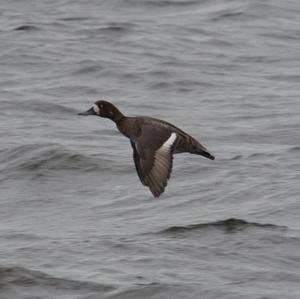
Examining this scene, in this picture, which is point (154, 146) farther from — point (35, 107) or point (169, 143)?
point (35, 107)

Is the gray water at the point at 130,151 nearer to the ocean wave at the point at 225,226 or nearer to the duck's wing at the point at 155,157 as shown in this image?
the ocean wave at the point at 225,226

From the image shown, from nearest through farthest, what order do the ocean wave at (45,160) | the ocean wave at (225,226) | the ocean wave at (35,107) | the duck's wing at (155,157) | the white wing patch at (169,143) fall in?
the duck's wing at (155,157)
the white wing patch at (169,143)
the ocean wave at (225,226)
the ocean wave at (45,160)
the ocean wave at (35,107)

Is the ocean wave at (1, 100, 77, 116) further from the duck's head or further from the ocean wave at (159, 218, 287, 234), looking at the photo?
the duck's head

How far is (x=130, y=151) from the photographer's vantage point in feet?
43.2

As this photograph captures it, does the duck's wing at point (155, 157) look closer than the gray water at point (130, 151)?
Yes

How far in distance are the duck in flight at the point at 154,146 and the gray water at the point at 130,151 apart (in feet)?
2.50

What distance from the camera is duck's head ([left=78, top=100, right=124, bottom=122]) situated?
998cm

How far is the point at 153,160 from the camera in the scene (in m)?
9.32

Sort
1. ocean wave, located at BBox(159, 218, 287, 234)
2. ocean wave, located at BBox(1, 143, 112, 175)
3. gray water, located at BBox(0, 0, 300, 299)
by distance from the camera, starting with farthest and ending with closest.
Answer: ocean wave, located at BBox(1, 143, 112, 175) < ocean wave, located at BBox(159, 218, 287, 234) < gray water, located at BBox(0, 0, 300, 299)

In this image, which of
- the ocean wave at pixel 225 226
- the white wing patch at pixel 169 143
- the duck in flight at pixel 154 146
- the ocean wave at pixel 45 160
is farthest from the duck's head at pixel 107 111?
the ocean wave at pixel 45 160

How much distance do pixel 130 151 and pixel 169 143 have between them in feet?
12.3

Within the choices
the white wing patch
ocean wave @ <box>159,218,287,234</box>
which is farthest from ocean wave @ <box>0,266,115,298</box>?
ocean wave @ <box>159,218,287,234</box>

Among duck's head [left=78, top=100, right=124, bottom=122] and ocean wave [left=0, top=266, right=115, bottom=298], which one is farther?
duck's head [left=78, top=100, right=124, bottom=122]

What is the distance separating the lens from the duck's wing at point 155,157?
360 inches
